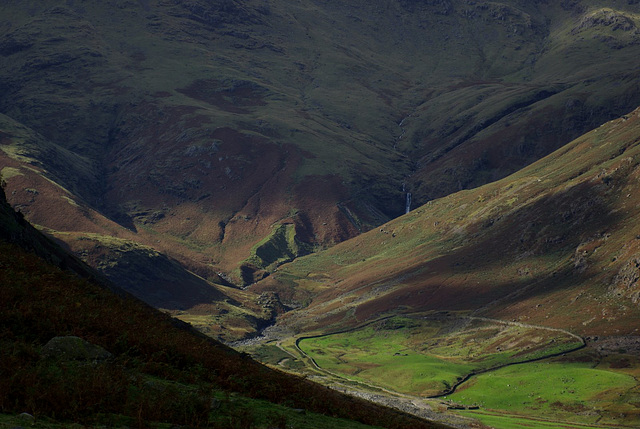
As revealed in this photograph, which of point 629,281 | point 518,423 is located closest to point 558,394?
point 518,423

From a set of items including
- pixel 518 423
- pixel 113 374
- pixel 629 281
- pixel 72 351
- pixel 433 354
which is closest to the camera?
pixel 113 374

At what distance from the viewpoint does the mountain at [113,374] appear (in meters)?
20.7

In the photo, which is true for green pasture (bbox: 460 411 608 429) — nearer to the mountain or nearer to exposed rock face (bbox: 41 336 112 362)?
the mountain

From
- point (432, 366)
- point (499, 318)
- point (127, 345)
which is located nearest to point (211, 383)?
point (127, 345)

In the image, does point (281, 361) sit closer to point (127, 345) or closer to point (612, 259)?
point (612, 259)

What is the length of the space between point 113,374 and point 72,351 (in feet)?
7.15

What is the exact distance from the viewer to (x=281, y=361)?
17650 centimetres

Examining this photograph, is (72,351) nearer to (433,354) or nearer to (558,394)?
(558,394)

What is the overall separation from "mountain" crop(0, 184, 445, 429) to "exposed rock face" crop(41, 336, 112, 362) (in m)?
0.04

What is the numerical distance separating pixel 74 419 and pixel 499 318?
179 m

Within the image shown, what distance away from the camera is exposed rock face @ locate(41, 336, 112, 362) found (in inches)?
943

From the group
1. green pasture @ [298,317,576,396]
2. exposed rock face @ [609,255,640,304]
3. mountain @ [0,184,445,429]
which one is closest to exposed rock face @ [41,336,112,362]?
mountain @ [0,184,445,429]

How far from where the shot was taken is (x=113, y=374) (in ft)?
Result: 77.8

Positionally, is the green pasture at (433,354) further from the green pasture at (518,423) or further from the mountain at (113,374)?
the mountain at (113,374)
